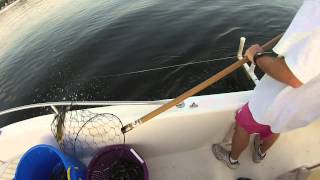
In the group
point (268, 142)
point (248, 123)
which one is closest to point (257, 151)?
point (268, 142)

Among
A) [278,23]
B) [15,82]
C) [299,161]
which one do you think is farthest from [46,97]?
[278,23]

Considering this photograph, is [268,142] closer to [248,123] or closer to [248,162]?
[248,162]

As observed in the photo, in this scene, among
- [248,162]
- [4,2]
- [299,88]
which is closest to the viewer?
[299,88]

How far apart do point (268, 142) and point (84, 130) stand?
4.79ft

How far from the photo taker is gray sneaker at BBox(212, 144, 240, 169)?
8.79 ft

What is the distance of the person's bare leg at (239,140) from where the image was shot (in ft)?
7.84

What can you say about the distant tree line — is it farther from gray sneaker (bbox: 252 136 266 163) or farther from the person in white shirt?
the person in white shirt

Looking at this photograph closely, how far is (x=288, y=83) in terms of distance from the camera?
1648 millimetres

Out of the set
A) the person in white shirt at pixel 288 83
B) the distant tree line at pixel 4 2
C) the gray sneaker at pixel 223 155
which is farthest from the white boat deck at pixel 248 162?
the distant tree line at pixel 4 2

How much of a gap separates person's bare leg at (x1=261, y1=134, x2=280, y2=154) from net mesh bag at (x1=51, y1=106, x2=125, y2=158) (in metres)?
1.14

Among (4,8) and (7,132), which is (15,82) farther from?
(4,8)

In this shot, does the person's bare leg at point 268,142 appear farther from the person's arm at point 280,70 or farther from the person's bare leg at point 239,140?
the person's arm at point 280,70

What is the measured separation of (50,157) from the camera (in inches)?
98.8

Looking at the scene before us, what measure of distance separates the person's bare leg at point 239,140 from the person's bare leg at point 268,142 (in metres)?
0.20
